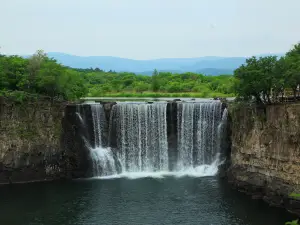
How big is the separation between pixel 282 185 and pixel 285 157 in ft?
6.18

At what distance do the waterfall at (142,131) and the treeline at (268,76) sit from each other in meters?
8.75

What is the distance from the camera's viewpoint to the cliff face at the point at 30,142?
112 ft

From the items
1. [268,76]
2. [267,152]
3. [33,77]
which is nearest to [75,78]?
[33,77]

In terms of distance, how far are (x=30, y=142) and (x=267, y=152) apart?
1905cm

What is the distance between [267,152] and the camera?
2964 centimetres

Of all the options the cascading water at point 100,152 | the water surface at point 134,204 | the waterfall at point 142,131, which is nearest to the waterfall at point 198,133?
the waterfall at point 142,131

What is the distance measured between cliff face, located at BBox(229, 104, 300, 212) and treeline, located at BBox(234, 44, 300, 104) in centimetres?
150

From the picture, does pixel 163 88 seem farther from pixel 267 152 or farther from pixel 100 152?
pixel 267 152

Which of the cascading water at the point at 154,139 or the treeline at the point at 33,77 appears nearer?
the cascading water at the point at 154,139

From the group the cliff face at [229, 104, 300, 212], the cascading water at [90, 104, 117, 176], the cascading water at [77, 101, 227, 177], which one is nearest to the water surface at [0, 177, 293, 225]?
the cliff face at [229, 104, 300, 212]

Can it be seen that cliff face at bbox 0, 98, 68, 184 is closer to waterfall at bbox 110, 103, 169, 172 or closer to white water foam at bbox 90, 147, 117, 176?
white water foam at bbox 90, 147, 117, 176

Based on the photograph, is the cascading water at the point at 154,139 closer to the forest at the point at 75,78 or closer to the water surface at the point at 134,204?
the water surface at the point at 134,204

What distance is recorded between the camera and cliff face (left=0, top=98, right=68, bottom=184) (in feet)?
112

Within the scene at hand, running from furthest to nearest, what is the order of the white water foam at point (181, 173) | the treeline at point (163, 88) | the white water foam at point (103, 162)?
the treeline at point (163, 88), the white water foam at point (103, 162), the white water foam at point (181, 173)
